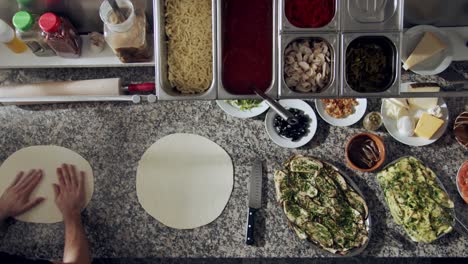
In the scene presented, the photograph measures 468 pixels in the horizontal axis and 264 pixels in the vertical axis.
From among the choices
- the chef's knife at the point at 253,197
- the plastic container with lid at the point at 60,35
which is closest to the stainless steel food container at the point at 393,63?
the chef's knife at the point at 253,197

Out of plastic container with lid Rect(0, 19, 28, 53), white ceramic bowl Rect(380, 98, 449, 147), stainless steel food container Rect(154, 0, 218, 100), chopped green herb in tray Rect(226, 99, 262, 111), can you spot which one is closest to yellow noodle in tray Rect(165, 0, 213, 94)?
stainless steel food container Rect(154, 0, 218, 100)

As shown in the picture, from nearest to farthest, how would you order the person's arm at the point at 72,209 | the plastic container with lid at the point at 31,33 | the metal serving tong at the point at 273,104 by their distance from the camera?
1. the metal serving tong at the point at 273,104
2. the plastic container with lid at the point at 31,33
3. the person's arm at the point at 72,209

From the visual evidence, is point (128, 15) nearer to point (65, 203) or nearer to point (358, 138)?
point (65, 203)

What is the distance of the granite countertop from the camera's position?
1.33m

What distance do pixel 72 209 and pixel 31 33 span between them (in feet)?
1.73

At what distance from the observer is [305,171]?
1.31 meters

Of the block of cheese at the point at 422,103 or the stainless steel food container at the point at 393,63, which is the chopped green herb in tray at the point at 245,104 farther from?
the block of cheese at the point at 422,103

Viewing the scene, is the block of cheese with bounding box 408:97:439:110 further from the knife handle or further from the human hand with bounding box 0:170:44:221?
the human hand with bounding box 0:170:44:221

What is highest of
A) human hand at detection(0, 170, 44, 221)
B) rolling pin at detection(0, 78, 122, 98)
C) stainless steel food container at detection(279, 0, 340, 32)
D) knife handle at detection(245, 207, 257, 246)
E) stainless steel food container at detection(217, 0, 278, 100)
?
stainless steel food container at detection(279, 0, 340, 32)

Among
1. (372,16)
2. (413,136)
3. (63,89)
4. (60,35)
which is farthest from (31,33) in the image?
(413,136)

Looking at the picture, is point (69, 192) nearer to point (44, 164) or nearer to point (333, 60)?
point (44, 164)

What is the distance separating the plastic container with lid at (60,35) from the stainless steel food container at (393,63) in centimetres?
75

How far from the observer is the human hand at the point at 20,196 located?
132 cm

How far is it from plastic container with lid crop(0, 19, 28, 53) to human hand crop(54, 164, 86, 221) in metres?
0.38
